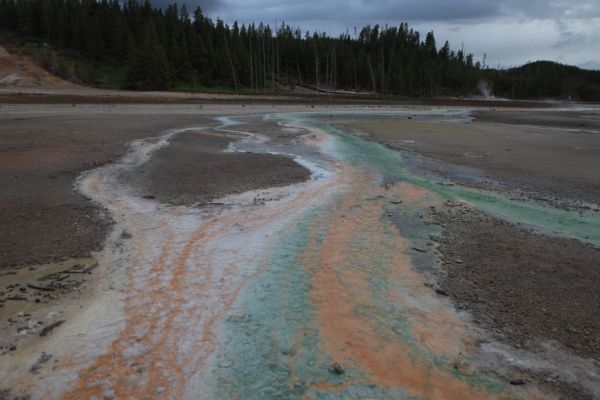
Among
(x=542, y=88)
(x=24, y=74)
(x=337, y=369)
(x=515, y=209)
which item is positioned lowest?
(x=337, y=369)

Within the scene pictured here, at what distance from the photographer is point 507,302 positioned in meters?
6.13

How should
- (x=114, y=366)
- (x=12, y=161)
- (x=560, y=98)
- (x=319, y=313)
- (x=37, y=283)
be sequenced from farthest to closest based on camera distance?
(x=560, y=98)
(x=12, y=161)
(x=37, y=283)
(x=319, y=313)
(x=114, y=366)

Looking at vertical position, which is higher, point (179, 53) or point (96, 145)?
point (179, 53)

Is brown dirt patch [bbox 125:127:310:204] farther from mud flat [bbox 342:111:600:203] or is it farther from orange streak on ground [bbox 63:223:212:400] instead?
mud flat [bbox 342:111:600:203]

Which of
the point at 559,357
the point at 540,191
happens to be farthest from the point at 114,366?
the point at 540,191

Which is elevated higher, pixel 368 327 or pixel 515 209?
pixel 515 209

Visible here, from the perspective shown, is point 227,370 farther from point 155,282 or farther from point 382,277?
Result: point 382,277

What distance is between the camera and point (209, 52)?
3268 inches

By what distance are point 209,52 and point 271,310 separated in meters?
83.0

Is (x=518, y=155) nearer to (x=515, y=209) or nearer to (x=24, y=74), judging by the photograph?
(x=515, y=209)

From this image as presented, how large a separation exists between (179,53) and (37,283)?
76.8 metres

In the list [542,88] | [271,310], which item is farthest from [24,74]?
[542,88]

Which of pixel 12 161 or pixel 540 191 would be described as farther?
pixel 12 161

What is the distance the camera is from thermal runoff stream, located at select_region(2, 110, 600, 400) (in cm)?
458
